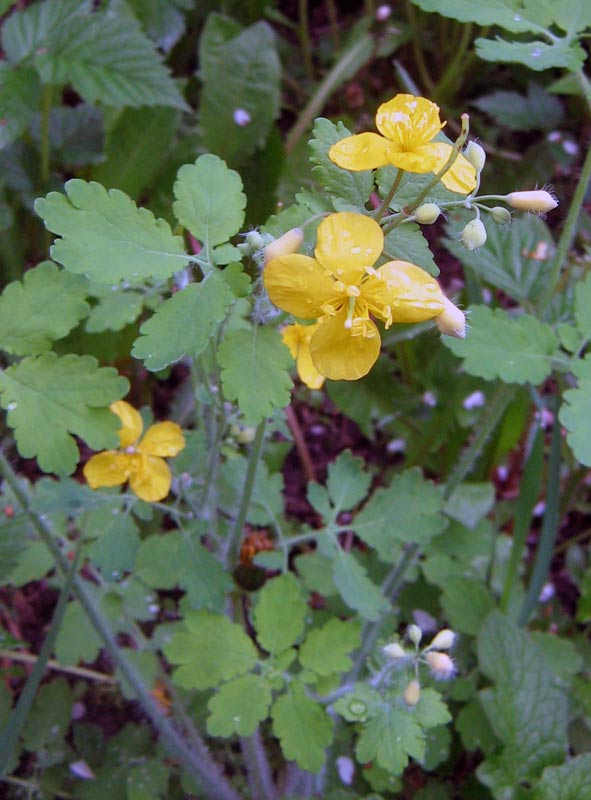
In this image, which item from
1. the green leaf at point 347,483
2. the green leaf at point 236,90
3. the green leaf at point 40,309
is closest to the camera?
the green leaf at point 40,309

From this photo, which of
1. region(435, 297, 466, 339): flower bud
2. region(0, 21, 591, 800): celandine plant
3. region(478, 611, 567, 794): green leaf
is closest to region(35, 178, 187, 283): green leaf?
region(0, 21, 591, 800): celandine plant

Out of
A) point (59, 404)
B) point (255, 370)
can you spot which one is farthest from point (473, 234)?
point (59, 404)

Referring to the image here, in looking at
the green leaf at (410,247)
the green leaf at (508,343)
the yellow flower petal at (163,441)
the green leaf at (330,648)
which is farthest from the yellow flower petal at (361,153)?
the green leaf at (330,648)

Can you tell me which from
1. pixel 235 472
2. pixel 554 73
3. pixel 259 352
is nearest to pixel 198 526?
pixel 235 472

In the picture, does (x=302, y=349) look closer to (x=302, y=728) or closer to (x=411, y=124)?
(x=411, y=124)

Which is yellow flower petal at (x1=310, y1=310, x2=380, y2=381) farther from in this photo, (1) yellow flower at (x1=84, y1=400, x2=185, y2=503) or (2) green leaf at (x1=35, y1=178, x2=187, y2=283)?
(1) yellow flower at (x1=84, y1=400, x2=185, y2=503)

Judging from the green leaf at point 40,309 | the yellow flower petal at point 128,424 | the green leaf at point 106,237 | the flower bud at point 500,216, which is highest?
the green leaf at point 106,237

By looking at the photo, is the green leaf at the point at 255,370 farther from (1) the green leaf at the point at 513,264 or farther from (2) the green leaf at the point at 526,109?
(2) the green leaf at the point at 526,109
